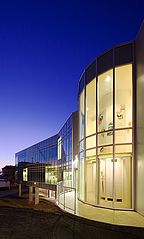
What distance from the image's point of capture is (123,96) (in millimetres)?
13273

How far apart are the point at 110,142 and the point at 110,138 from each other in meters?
0.20

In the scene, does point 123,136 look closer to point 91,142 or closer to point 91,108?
point 91,142

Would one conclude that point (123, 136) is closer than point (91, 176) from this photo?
Yes

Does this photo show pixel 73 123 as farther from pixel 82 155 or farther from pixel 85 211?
pixel 85 211

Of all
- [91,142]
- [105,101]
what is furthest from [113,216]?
[105,101]

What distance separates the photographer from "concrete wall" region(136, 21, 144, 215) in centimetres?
1152

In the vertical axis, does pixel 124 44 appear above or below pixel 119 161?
above

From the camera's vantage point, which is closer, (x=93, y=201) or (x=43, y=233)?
(x=43, y=233)

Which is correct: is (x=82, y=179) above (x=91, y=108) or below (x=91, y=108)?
→ below

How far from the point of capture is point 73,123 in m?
27.5

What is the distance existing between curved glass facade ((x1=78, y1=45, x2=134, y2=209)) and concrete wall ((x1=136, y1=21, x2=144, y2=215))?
62cm

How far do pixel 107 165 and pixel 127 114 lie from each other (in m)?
2.84

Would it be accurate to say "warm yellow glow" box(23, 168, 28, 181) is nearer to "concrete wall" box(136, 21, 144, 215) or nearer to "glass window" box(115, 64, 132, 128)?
"glass window" box(115, 64, 132, 128)

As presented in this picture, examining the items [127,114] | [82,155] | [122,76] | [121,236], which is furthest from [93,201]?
[121,236]
